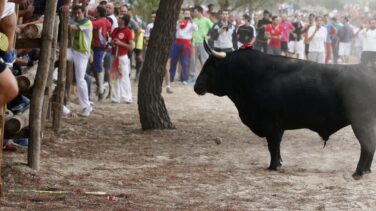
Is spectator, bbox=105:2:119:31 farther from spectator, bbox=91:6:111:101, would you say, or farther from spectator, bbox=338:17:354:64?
spectator, bbox=338:17:354:64

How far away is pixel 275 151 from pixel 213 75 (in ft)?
5.01

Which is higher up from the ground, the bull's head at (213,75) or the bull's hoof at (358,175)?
the bull's head at (213,75)

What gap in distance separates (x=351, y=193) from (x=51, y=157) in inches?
158

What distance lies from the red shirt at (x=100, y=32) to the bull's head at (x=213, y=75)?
241 inches

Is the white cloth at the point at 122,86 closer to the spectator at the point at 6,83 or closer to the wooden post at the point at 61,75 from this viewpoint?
the wooden post at the point at 61,75

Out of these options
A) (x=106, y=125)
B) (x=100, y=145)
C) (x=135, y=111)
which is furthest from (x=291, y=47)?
(x=100, y=145)

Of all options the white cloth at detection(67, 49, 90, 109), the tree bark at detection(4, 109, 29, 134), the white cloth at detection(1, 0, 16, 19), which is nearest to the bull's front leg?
the tree bark at detection(4, 109, 29, 134)

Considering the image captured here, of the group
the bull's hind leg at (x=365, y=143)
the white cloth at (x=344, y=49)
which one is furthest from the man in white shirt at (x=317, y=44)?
the bull's hind leg at (x=365, y=143)

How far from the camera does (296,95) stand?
11.6 m

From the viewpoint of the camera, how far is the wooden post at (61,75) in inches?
547

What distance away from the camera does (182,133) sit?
1478 centimetres

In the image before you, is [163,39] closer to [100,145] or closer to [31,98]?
[100,145]

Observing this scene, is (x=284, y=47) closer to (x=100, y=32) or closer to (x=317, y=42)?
(x=317, y=42)

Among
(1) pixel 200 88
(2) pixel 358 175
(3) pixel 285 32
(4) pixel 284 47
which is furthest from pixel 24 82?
(3) pixel 285 32
